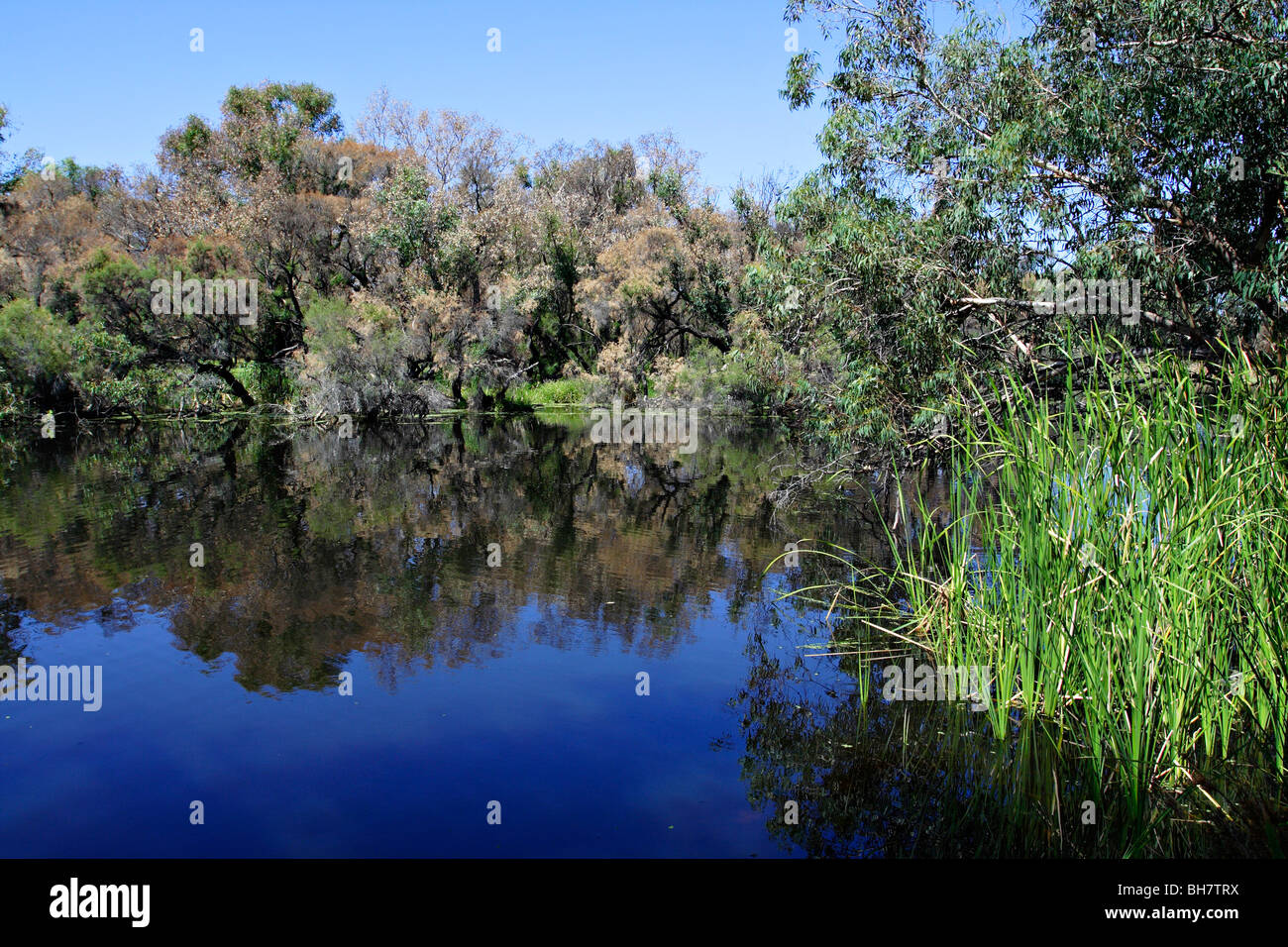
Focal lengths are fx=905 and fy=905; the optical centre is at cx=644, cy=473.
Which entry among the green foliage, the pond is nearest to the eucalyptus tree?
the pond

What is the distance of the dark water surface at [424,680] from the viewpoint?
517cm

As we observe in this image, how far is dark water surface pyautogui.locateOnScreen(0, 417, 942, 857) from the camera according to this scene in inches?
203

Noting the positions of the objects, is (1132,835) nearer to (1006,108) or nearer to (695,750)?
(695,750)

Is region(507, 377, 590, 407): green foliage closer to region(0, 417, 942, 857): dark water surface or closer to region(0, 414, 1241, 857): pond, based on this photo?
region(0, 417, 942, 857): dark water surface

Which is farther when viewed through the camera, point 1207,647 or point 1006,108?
point 1006,108

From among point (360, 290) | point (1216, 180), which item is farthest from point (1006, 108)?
point (360, 290)

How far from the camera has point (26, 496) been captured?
1554cm

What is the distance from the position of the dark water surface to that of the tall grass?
→ 133cm

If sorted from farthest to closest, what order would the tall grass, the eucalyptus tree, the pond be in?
the eucalyptus tree < the pond < the tall grass

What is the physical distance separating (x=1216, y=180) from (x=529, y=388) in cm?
3200

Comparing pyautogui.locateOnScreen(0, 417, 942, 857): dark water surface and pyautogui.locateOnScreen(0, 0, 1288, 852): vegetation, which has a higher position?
pyautogui.locateOnScreen(0, 0, 1288, 852): vegetation

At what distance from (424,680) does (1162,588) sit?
540 centimetres

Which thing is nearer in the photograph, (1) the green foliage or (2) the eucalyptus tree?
(2) the eucalyptus tree

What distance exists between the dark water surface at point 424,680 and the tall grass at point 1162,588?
133 centimetres
